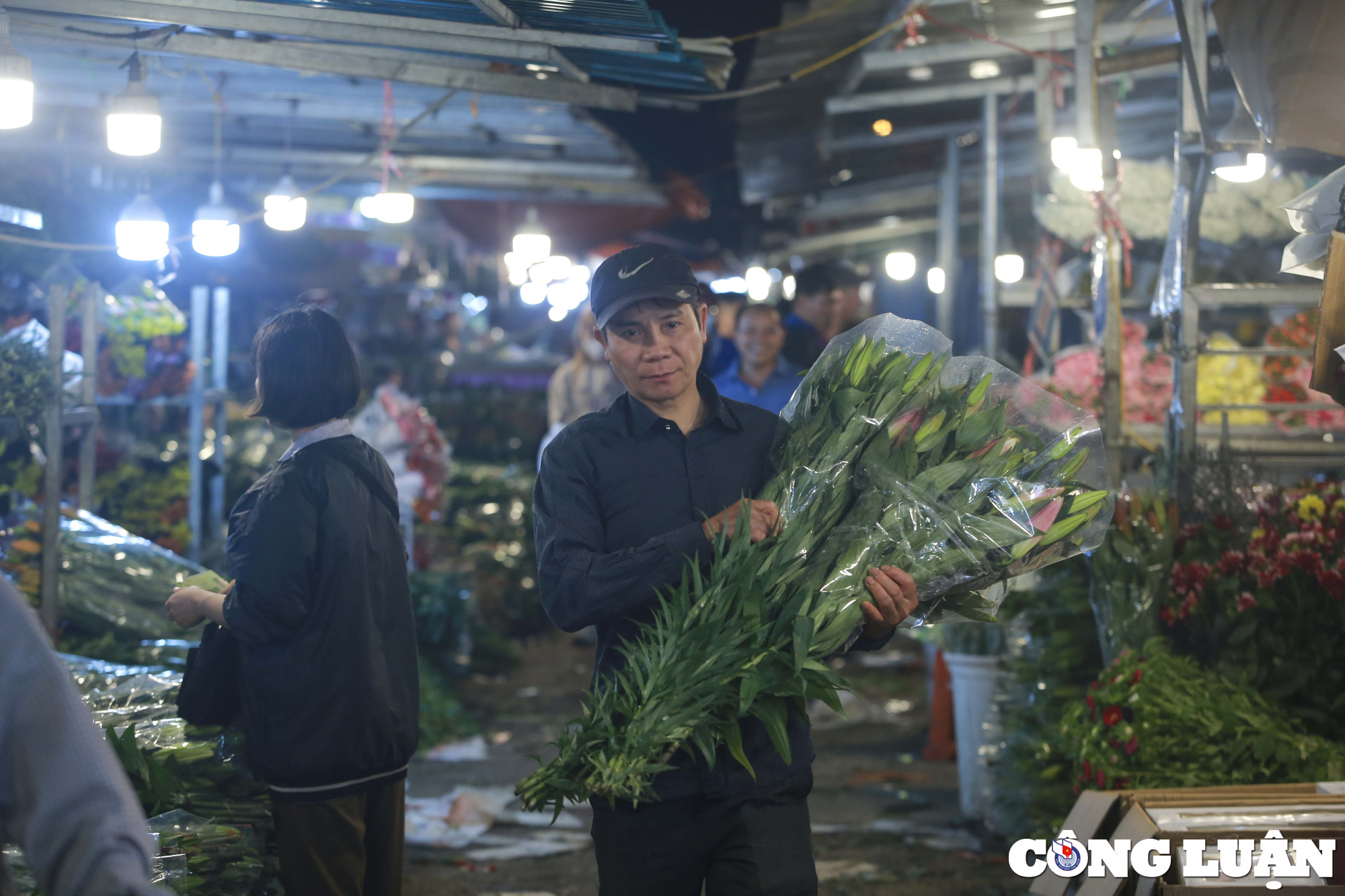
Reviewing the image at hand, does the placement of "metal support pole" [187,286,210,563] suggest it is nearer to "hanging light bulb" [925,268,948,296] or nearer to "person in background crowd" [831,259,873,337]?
"person in background crowd" [831,259,873,337]

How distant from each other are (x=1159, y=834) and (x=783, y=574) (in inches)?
47.4

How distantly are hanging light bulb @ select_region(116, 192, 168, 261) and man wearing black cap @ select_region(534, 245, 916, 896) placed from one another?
3.65 m

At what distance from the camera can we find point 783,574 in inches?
93.8

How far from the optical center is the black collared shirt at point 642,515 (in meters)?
2.41

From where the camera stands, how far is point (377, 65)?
4.59 meters

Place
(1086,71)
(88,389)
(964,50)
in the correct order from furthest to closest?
(964,50)
(88,389)
(1086,71)

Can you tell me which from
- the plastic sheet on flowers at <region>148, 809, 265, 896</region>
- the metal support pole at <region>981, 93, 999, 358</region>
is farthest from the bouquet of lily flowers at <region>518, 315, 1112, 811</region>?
the metal support pole at <region>981, 93, 999, 358</region>

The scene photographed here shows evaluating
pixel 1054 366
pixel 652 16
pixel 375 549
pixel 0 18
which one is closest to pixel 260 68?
pixel 0 18

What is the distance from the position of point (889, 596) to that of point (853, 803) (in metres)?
3.94

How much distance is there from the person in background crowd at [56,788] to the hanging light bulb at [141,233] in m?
4.36

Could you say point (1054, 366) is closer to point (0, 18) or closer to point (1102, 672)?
point (1102, 672)

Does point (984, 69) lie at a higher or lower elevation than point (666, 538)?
higher

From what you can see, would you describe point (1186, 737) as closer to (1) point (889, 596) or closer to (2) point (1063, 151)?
(1) point (889, 596)

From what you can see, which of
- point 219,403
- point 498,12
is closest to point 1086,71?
point 498,12
